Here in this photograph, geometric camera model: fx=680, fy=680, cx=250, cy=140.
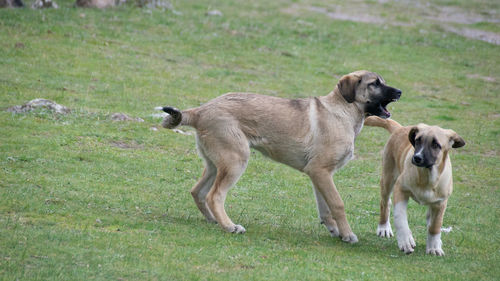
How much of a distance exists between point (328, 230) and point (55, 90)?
9.73 m

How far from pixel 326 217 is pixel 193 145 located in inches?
222

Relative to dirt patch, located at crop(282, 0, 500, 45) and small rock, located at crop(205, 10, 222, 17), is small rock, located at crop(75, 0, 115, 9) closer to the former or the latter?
small rock, located at crop(205, 10, 222, 17)

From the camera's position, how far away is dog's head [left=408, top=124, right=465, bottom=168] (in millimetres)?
8320

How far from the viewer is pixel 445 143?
28.4 feet

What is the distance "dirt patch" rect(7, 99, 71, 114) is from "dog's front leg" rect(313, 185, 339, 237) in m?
7.54

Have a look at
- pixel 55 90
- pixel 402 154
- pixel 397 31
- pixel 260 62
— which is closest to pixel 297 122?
pixel 402 154

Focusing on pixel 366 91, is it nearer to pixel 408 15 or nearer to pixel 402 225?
pixel 402 225

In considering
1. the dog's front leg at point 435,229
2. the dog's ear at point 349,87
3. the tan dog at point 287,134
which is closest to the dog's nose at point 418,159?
the dog's front leg at point 435,229

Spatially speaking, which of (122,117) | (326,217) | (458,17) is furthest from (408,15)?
(326,217)

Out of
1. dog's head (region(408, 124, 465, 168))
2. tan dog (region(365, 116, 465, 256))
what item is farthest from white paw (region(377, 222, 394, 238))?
dog's head (region(408, 124, 465, 168))

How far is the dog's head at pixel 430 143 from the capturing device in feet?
27.3

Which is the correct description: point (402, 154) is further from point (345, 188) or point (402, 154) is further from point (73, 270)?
point (73, 270)

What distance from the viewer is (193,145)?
14.7 m

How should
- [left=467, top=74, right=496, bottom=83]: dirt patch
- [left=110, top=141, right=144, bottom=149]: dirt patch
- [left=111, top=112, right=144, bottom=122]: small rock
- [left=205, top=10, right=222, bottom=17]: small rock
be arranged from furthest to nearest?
[left=205, top=10, right=222, bottom=17]: small rock, [left=467, top=74, right=496, bottom=83]: dirt patch, [left=111, top=112, right=144, bottom=122]: small rock, [left=110, top=141, right=144, bottom=149]: dirt patch
